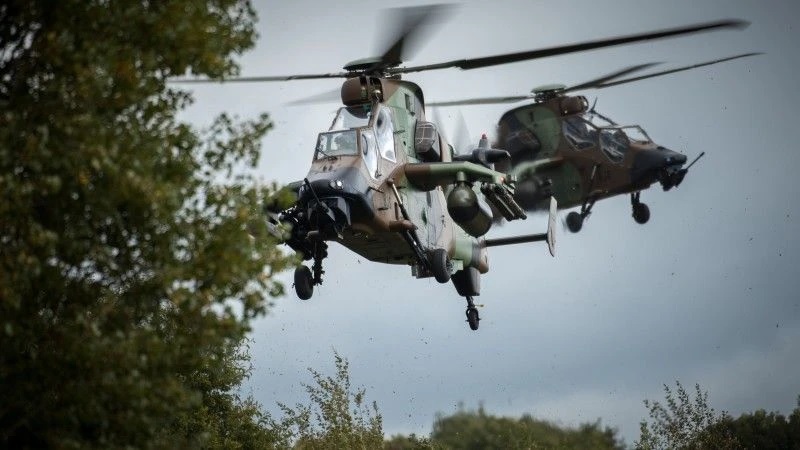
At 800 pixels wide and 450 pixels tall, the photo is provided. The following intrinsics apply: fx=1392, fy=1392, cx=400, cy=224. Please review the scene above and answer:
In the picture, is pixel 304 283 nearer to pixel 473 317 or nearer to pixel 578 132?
pixel 473 317

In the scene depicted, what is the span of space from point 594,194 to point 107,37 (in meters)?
23.1

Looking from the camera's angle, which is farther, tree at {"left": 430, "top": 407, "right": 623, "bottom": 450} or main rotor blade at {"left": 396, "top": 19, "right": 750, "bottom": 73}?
tree at {"left": 430, "top": 407, "right": 623, "bottom": 450}

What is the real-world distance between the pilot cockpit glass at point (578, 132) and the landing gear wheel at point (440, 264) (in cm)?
1176

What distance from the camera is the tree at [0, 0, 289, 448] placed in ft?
55.3

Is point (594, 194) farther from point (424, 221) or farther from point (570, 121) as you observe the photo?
point (424, 221)

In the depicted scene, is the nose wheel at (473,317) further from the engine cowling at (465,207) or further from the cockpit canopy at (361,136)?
the cockpit canopy at (361,136)

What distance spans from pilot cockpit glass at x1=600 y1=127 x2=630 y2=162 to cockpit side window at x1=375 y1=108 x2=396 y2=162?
39.5 ft

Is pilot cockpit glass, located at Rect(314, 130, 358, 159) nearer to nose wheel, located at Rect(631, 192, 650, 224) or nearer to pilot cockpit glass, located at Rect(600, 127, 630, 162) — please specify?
pilot cockpit glass, located at Rect(600, 127, 630, 162)

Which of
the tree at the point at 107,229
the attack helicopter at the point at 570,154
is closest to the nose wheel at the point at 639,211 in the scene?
the attack helicopter at the point at 570,154

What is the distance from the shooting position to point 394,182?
27109 mm

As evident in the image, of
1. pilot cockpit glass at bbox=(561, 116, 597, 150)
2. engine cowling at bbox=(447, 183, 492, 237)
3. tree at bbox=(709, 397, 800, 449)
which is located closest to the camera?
engine cowling at bbox=(447, 183, 492, 237)

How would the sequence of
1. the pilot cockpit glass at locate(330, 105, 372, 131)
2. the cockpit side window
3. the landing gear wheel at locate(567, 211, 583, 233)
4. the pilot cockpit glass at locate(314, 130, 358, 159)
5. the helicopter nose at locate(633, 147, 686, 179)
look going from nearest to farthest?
1. the pilot cockpit glass at locate(314, 130, 358, 159)
2. the pilot cockpit glass at locate(330, 105, 372, 131)
3. the cockpit side window
4. the helicopter nose at locate(633, 147, 686, 179)
5. the landing gear wheel at locate(567, 211, 583, 233)

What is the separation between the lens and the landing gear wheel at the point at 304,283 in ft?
85.5

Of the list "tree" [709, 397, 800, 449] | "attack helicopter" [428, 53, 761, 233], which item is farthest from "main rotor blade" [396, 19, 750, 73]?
"tree" [709, 397, 800, 449]
